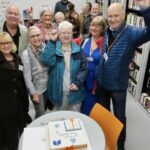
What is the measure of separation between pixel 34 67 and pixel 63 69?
32 centimetres

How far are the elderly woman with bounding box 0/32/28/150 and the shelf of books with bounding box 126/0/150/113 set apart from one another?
81.6 inches

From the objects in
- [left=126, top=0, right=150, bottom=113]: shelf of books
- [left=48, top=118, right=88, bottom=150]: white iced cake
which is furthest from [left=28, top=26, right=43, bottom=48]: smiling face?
[left=126, top=0, right=150, bottom=113]: shelf of books

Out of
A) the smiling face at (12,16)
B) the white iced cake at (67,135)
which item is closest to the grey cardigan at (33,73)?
the smiling face at (12,16)

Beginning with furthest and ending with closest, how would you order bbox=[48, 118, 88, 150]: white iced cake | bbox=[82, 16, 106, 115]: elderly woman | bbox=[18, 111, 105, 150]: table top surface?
bbox=[82, 16, 106, 115]: elderly woman, bbox=[18, 111, 105, 150]: table top surface, bbox=[48, 118, 88, 150]: white iced cake

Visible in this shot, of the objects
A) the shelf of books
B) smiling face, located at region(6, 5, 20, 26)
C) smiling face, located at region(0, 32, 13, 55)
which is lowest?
the shelf of books

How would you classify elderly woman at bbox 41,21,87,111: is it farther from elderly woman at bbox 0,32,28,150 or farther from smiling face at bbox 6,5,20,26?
smiling face at bbox 6,5,20,26

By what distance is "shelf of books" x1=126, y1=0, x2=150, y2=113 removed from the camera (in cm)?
331

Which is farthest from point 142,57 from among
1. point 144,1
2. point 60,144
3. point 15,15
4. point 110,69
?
point 60,144

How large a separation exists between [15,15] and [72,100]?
1331 mm

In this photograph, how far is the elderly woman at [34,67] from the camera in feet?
7.04

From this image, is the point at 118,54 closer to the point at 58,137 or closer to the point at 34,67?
the point at 34,67

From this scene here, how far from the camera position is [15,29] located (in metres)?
2.64

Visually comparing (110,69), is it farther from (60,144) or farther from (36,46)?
(60,144)

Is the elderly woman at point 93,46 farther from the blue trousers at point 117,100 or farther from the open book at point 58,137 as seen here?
the open book at point 58,137
